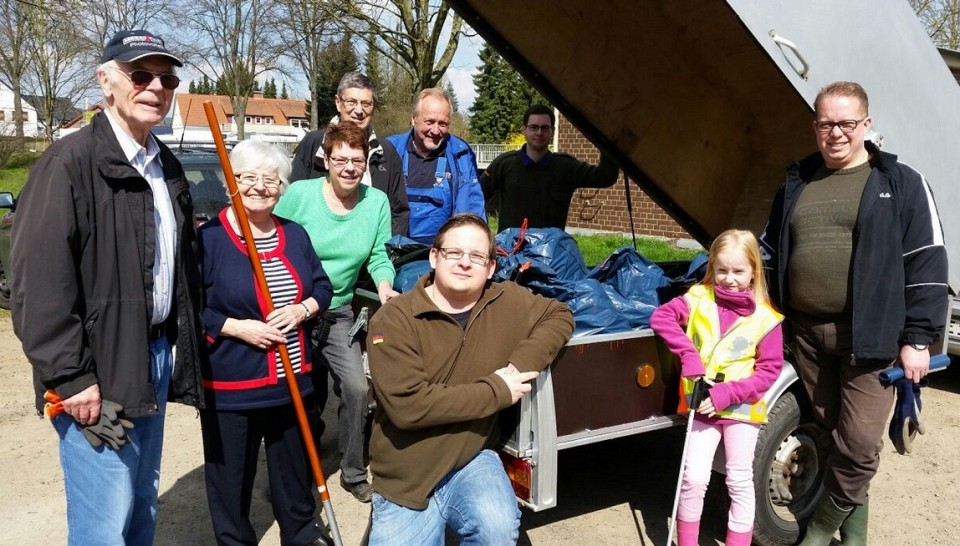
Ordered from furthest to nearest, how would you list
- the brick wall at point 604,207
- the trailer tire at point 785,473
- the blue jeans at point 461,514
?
1. the brick wall at point 604,207
2. the trailer tire at point 785,473
3. the blue jeans at point 461,514

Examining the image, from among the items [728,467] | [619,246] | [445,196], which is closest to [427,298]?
[728,467]

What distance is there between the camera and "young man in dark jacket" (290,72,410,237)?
164 inches

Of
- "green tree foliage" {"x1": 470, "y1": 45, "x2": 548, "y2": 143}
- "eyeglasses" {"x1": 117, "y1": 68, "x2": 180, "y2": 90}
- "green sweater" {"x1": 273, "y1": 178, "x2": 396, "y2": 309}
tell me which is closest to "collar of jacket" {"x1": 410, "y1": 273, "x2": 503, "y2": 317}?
"green sweater" {"x1": 273, "y1": 178, "x2": 396, "y2": 309}

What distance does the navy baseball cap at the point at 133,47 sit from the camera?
7.63 ft

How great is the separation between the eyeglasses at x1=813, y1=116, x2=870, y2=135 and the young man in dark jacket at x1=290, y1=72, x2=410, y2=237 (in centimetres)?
219

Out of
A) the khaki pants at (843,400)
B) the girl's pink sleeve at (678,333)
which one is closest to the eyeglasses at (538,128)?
the girl's pink sleeve at (678,333)

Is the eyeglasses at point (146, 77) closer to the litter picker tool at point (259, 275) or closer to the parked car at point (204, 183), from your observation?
the litter picker tool at point (259, 275)

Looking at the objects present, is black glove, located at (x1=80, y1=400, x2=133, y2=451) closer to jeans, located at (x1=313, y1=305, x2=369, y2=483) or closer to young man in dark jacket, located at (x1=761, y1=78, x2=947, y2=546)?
jeans, located at (x1=313, y1=305, x2=369, y2=483)

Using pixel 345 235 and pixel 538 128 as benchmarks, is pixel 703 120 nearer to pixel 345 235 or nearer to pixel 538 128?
pixel 538 128

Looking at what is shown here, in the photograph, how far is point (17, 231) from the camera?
7.24 ft

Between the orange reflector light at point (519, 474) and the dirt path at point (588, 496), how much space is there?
2.85 feet

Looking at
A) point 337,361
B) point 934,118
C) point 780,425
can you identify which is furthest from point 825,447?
point 337,361

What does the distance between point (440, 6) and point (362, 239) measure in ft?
38.7

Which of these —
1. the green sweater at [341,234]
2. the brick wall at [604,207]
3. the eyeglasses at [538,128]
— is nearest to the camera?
the green sweater at [341,234]
